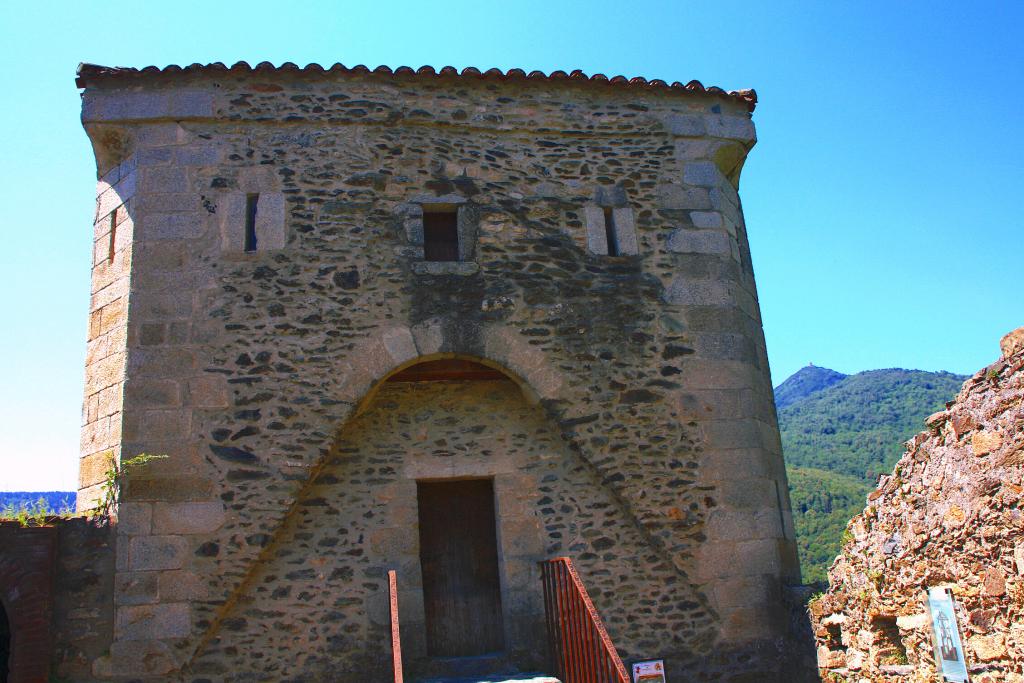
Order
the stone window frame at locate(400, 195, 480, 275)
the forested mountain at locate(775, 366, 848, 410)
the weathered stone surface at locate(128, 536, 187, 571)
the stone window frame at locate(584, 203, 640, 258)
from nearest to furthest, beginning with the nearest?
the weathered stone surface at locate(128, 536, 187, 571), the stone window frame at locate(400, 195, 480, 275), the stone window frame at locate(584, 203, 640, 258), the forested mountain at locate(775, 366, 848, 410)

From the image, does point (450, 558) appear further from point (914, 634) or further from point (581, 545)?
point (914, 634)

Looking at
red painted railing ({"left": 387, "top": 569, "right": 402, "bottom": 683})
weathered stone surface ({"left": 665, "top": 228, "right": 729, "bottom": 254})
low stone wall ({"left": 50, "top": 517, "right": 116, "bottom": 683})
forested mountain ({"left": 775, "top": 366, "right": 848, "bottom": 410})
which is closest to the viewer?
red painted railing ({"left": 387, "top": 569, "right": 402, "bottom": 683})

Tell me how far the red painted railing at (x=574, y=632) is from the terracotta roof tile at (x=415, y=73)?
495cm

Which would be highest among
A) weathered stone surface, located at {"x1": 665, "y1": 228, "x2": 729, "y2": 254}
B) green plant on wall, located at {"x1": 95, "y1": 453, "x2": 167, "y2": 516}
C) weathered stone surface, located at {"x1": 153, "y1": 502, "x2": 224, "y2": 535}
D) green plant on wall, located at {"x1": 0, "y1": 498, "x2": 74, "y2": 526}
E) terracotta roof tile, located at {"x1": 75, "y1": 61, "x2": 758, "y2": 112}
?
terracotta roof tile, located at {"x1": 75, "y1": 61, "x2": 758, "y2": 112}

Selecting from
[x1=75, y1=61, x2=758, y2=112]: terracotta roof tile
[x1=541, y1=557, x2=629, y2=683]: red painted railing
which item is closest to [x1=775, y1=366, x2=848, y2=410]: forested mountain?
[x1=75, y1=61, x2=758, y2=112]: terracotta roof tile

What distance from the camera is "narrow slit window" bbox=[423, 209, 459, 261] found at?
8.42 m

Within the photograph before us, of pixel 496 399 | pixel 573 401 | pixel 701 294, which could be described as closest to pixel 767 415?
pixel 701 294

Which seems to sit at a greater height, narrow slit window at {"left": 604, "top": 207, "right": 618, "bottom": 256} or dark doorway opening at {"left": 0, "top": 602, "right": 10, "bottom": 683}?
narrow slit window at {"left": 604, "top": 207, "right": 618, "bottom": 256}

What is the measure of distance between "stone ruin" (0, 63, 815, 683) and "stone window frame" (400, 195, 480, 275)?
0.03m

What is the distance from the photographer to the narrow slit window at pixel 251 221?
26.5 feet

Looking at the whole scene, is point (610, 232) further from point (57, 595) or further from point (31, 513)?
point (57, 595)

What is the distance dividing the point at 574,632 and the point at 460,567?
1658 mm

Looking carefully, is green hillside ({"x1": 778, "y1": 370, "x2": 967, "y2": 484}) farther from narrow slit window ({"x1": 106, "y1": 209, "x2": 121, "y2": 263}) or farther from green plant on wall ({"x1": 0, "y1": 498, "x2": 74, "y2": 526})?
green plant on wall ({"x1": 0, "y1": 498, "x2": 74, "y2": 526})

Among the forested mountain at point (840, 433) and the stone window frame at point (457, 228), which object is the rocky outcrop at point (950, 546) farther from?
the forested mountain at point (840, 433)
